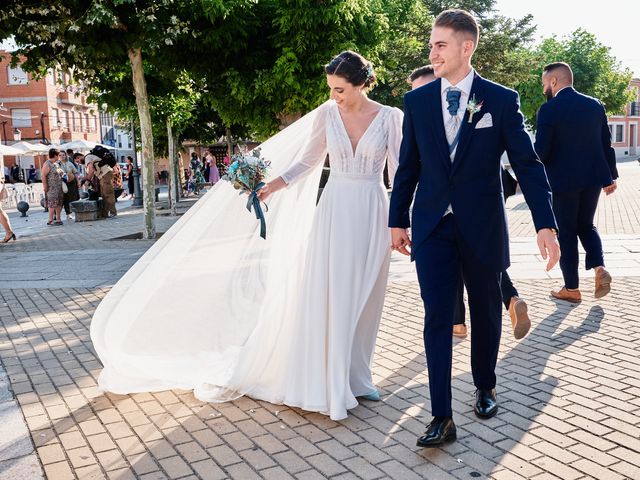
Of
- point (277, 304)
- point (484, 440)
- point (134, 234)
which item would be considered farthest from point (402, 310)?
point (134, 234)

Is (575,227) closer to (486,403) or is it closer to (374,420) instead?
(486,403)

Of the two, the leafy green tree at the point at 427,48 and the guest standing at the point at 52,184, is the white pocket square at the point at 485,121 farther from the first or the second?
the leafy green tree at the point at 427,48

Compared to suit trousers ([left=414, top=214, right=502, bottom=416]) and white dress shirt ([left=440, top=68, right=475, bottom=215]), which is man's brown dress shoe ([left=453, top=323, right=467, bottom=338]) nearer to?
suit trousers ([left=414, top=214, right=502, bottom=416])

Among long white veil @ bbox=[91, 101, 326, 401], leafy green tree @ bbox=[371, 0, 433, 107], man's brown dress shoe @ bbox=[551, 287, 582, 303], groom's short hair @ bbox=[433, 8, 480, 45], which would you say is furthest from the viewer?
leafy green tree @ bbox=[371, 0, 433, 107]

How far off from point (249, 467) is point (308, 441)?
0.42 meters

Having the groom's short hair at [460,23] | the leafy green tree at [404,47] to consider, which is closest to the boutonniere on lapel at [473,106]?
the groom's short hair at [460,23]

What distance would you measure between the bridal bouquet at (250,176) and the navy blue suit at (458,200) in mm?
1072

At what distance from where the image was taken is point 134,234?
13703 millimetres

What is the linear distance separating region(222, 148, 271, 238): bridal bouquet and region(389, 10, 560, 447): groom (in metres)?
1.09

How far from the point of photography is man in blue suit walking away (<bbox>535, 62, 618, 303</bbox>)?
21.0 ft

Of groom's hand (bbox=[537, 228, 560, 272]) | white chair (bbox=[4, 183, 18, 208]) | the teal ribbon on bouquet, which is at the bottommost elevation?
white chair (bbox=[4, 183, 18, 208])

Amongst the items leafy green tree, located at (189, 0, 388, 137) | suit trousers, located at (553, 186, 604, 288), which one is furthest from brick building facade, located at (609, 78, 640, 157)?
suit trousers, located at (553, 186, 604, 288)

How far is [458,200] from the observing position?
3.51 metres

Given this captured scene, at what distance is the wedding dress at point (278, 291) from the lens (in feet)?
13.5
